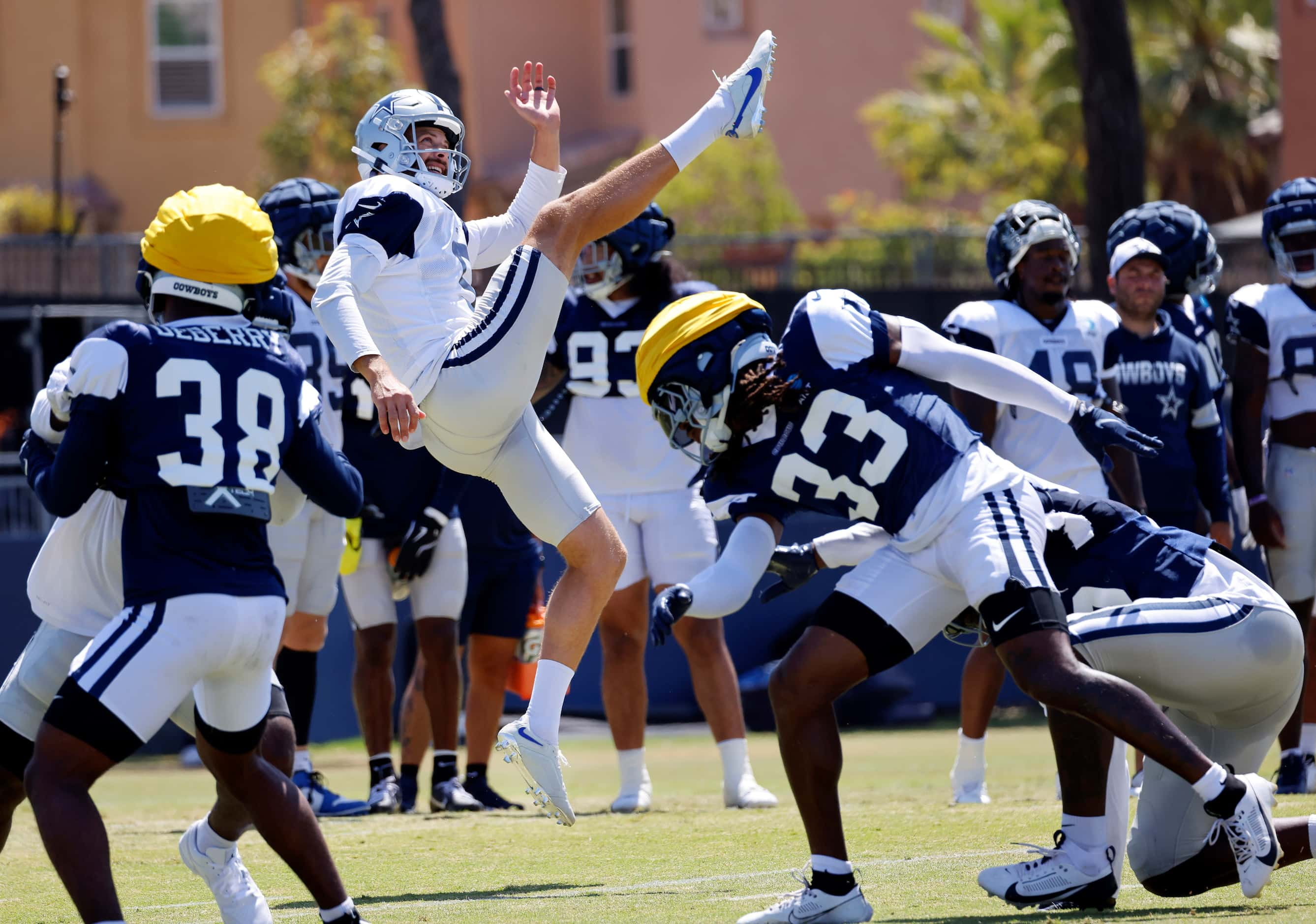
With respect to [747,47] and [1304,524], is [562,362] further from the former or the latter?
[747,47]

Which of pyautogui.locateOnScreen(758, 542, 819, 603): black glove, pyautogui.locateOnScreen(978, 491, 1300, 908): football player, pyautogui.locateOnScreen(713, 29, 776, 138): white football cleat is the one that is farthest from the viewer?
pyautogui.locateOnScreen(713, 29, 776, 138): white football cleat

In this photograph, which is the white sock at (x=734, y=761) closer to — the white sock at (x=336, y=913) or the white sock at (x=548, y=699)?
the white sock at (x=548, y=699)

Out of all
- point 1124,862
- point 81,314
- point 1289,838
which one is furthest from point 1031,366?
point 81,314

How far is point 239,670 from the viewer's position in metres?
4.27

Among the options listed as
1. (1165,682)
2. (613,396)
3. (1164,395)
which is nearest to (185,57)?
(613,396)

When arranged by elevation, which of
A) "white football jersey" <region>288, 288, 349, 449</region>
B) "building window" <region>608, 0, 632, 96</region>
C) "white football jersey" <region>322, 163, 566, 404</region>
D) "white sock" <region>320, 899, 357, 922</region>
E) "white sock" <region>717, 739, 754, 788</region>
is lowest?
"white sock" <region>717, 739, 754, 788</region>

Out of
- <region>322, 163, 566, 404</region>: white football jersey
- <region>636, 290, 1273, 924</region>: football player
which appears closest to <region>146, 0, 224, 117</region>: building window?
<region>322, 163, 566, 404</region>: white football jersey

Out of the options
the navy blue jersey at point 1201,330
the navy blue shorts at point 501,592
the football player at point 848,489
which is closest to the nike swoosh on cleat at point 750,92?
the football player at point 848,489

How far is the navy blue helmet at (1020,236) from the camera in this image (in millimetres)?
7164

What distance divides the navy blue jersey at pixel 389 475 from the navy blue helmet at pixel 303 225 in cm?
64

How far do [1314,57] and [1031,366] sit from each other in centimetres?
1620

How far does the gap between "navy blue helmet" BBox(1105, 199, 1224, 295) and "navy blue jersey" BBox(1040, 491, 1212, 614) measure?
10.0 feet

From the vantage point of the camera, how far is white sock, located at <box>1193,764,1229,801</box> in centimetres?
420

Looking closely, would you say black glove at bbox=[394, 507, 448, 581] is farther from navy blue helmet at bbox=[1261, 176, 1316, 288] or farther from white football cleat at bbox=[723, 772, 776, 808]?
navy blue helmet at bbox=[1261, 176, 1316, 288]
